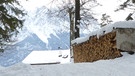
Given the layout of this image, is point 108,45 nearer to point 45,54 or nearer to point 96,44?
point 96,44

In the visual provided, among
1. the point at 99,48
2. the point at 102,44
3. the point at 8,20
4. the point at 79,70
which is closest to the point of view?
the point at 79,70

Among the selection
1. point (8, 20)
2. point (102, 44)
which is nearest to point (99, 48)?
point (102, 44)

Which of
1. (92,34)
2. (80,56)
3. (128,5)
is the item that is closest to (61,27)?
(128,5)

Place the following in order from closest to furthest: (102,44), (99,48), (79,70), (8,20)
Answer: (79,70) < (102,44) < (99,48) < (8,20)

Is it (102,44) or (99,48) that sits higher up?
(102,44)

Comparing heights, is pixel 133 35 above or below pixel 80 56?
above

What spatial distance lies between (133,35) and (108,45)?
4.10 feet

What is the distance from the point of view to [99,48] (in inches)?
542

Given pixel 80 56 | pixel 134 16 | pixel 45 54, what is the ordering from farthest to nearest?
pixel 45 54, pixel 134 16, pixel 80 56

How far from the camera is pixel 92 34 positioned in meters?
14.3

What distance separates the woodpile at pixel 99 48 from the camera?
12130 mm

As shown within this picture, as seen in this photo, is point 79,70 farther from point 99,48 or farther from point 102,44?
point 99,48

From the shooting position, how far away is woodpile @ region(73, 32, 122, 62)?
12.1 metres

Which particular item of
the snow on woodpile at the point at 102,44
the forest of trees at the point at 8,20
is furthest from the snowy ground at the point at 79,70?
the forest of trees at the point at 8,20
